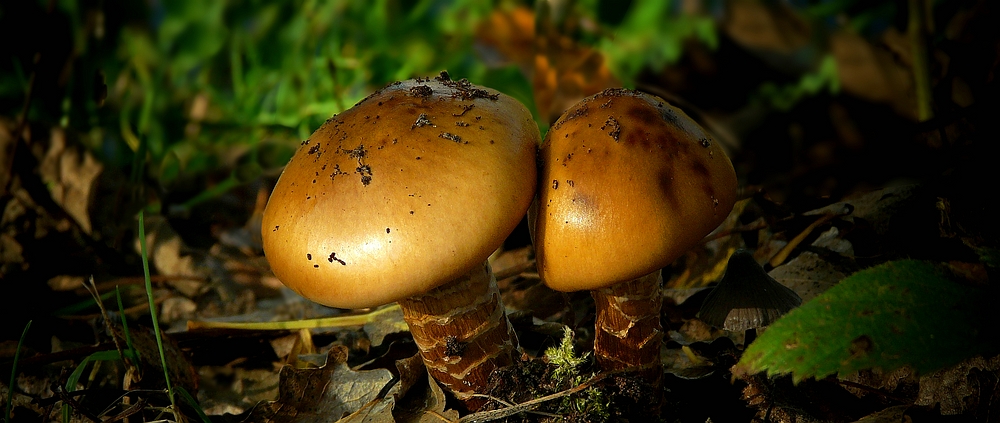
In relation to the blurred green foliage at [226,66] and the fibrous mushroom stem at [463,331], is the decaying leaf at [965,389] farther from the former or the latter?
the blurred green foliage at [226,66]

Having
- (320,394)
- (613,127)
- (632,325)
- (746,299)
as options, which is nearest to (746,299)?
(746,299)

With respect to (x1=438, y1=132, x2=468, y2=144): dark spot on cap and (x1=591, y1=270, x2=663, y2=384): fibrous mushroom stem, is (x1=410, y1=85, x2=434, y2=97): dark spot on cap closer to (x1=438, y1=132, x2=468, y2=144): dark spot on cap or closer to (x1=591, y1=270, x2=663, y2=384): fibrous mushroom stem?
(x1=438, y1=132, x2=468, y2=144): dark spot on cap

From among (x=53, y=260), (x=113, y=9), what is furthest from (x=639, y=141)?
(x=113, y=9)

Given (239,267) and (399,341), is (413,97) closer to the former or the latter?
(399,341)

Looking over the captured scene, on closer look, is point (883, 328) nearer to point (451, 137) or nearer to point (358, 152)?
point (451, 137)

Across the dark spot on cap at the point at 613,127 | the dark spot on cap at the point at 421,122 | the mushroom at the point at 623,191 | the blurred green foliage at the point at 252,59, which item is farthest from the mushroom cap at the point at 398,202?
the blurred green foliage at the point at 252,59
